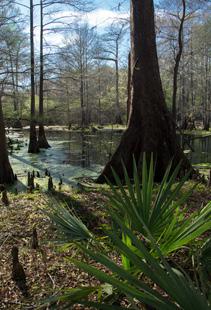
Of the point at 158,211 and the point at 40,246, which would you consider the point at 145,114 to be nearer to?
the point at 40,246

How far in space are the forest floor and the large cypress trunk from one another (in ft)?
5.07

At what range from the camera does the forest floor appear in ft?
9.38

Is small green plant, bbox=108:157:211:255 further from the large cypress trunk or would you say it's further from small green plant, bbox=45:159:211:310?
the large cypress trunk

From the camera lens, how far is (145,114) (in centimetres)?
747

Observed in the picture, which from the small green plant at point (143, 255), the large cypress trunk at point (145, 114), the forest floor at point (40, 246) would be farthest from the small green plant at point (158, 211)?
the large cypress trunk at point (145, 114)

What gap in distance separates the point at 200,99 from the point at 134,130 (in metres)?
36.1

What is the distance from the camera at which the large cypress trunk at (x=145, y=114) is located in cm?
738

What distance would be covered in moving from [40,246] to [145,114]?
4439mm

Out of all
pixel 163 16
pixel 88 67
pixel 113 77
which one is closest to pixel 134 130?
pixel 163 16

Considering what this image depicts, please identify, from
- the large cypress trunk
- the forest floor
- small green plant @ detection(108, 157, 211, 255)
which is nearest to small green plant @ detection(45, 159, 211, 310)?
small green plant @ detection(108, 157, 211, 255)

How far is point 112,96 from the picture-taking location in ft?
154

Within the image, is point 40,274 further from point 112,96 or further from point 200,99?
point 112,96

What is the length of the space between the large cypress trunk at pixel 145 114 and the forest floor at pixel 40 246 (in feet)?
5.07

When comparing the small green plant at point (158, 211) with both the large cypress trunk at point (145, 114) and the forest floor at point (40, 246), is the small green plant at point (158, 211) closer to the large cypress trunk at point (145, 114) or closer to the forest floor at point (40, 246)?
the forest floor at point (40, 246)
